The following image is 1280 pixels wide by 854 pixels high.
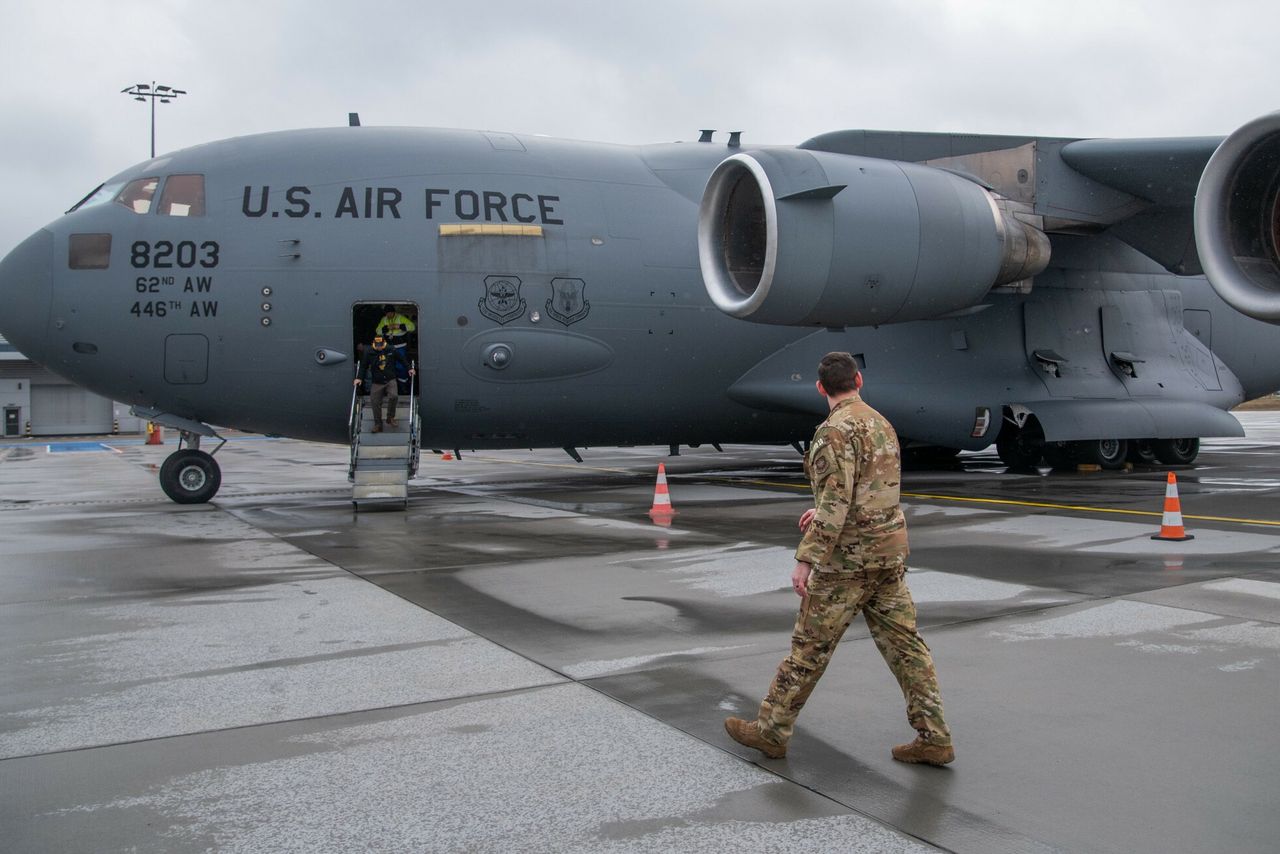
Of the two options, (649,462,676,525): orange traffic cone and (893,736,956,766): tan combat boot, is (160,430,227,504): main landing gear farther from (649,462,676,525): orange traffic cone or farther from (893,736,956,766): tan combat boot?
(893,736,956,766): tan combat boot

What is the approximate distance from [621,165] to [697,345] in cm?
247

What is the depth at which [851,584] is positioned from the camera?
3924mm

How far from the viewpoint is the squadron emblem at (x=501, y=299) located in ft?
40.2

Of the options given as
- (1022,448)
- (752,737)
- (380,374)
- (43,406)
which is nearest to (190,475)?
(380,374)

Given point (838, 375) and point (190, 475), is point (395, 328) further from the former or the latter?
point (838, 375)

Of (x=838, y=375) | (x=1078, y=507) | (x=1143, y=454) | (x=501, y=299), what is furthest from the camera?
(x=1143, y=454)

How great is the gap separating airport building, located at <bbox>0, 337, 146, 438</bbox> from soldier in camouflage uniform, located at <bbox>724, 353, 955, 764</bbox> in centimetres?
4379

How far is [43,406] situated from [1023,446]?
133 feet

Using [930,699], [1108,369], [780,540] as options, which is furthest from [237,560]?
[1108,369]

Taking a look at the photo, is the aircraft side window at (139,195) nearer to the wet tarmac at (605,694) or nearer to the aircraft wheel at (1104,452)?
the wet tarmac at (605,694)

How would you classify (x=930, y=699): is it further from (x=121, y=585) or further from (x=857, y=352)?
(x=857, y=352)

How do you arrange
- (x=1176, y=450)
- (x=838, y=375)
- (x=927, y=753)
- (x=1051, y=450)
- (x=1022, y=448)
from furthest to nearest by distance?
1. (x=1176, y=450)
2. (x=1022, y=448)
3. (x=1051, y=450)
4. (x=838, y=375)
5. (x=927, y=753)

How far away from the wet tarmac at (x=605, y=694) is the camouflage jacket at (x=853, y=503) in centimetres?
75

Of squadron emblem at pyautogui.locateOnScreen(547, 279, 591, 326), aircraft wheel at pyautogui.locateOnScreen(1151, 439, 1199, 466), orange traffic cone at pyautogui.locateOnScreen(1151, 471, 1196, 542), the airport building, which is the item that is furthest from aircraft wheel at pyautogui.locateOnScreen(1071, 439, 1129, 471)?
the airport building
